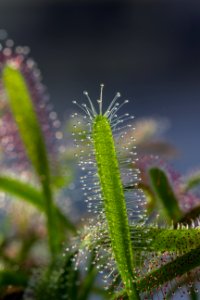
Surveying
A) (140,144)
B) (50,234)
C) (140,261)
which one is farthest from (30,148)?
(140,261)

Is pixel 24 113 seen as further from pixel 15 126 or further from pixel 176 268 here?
pixel 176 268

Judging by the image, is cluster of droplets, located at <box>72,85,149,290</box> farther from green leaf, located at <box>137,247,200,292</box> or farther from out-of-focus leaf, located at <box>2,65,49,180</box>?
out-of-focus leaf, located at <box>2,65,49,180</box>

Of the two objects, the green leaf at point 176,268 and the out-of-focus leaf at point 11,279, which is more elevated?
the out-of-focus leaf at point 11,279

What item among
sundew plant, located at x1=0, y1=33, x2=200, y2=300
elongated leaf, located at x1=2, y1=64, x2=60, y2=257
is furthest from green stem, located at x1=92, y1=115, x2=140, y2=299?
elongated leaf, located at x1=2, y1=64, x2=60, y2=257

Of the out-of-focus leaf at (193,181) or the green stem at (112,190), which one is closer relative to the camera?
the green stem at (112,190)

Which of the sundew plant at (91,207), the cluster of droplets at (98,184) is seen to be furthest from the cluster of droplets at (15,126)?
the cluster of droplets at (98,184)

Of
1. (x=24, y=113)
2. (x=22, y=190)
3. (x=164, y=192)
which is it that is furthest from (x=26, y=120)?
(x=164, y=192)

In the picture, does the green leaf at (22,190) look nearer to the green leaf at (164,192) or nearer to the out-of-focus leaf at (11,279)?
the out-of-focus leaf at (11,279)

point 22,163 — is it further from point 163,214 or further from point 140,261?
point 140,261
